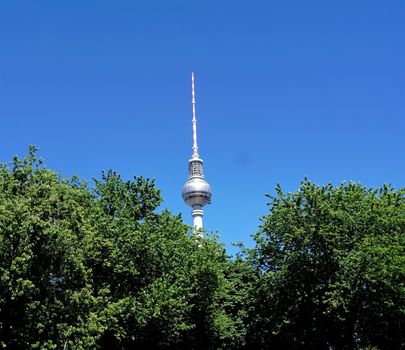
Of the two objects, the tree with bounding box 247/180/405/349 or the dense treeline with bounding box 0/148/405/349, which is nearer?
the dense treeline with bounding box 0/148/405/349

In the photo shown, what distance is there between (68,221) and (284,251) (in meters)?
17.2

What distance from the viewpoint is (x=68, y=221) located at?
3048 centimetres

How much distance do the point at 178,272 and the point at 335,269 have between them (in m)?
10.8

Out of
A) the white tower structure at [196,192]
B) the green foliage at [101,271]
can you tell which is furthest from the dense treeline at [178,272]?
the white tower structure at [196,192]

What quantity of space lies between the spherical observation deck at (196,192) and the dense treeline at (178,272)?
3275 inches

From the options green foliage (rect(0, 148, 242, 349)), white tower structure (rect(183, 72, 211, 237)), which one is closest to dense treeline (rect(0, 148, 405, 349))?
green foliage (rect(0, 148, 242, 349))

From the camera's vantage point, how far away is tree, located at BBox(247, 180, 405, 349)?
36.3 meters

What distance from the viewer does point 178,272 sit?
39.2 metres

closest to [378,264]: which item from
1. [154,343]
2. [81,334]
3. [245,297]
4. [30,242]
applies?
[245,297]

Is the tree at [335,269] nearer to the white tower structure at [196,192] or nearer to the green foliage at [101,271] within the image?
the green foliage at [101,271]

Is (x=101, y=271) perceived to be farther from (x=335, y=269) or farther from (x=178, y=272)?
(x=335, y=269)

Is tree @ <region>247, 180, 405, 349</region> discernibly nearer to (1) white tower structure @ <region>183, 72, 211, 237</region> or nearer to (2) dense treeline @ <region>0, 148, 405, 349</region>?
(2) dense treeline @ <region>0, 148, 405, 349</region>

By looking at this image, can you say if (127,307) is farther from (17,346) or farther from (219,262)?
(219,262)

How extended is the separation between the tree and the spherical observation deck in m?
87.1
